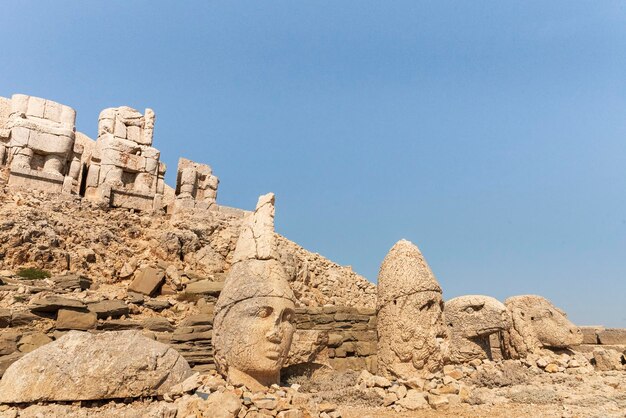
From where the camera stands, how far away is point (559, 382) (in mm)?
7320

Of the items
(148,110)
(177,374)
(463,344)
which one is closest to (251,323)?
(177,374)

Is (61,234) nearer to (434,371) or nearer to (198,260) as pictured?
(198,260)

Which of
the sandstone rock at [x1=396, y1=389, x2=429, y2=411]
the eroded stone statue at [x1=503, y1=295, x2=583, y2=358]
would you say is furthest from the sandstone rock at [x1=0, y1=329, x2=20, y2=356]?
the eroded stone statue at [x1=503, y1=295, x2=583, y2=358]

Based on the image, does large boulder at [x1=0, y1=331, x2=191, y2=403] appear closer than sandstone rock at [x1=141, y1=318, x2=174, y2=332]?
Yes

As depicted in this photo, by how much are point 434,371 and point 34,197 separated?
10238mm

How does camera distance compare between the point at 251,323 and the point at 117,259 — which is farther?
the point at 117,259

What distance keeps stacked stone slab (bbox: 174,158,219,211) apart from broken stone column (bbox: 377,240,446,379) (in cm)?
825

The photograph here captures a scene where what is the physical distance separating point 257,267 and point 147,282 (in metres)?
4.92

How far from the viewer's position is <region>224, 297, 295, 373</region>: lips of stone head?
5.39m

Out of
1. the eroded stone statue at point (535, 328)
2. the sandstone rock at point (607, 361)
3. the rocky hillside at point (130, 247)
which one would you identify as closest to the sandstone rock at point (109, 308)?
the rocky hillside at point (130, 247)

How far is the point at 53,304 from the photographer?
7598 millimetres

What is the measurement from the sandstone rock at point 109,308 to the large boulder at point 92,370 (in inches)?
125

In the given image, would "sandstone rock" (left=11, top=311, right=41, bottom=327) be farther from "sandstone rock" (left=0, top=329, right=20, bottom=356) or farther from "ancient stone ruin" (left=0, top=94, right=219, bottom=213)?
"ancient stone ruin" (left=0, top=94, right=219, bottom=213)

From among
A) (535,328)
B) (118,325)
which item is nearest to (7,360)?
(118,325)
